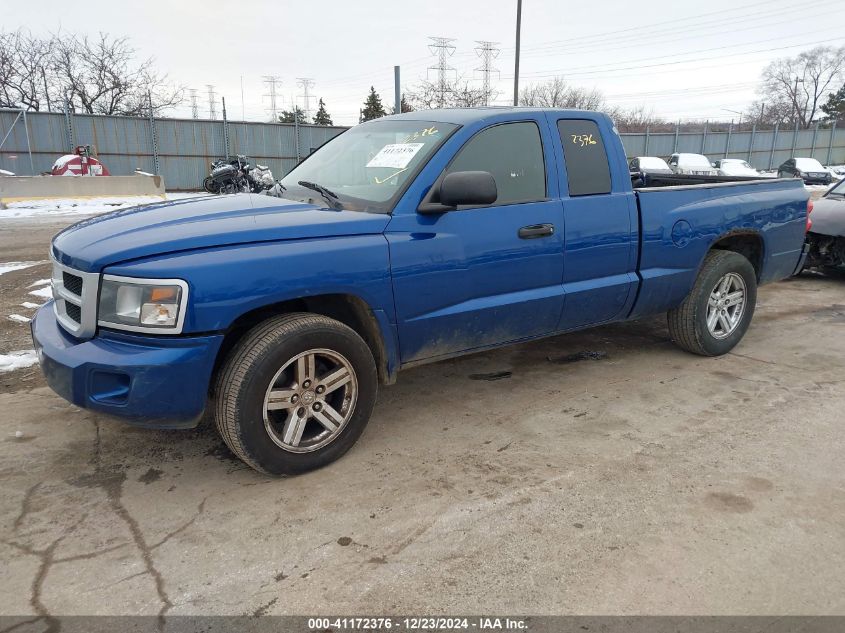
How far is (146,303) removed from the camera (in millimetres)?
2742

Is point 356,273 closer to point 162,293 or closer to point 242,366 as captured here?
point 242,366

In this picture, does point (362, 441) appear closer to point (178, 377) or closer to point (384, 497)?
point (384, 497)

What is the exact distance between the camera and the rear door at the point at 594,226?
4.02 meters

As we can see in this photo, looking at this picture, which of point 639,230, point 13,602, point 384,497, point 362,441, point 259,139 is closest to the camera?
point 13,602

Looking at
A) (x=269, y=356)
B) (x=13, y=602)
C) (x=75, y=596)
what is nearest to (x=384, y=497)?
(x=269, y=356)

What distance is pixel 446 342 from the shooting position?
3648mm

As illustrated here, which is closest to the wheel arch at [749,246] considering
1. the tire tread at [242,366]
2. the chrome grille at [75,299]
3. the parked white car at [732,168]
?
the tire tread at [242,366]

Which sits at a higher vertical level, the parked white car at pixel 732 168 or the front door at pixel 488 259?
the parked white car at pixel 732 168

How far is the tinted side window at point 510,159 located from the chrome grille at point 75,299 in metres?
1.98

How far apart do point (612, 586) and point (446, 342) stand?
1627mm

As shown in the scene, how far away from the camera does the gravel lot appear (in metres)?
2.39

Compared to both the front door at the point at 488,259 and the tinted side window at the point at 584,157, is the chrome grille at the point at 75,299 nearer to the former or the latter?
the front door at the point at 488,259

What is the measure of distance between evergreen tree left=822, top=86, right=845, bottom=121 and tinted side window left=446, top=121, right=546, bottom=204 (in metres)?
78.4

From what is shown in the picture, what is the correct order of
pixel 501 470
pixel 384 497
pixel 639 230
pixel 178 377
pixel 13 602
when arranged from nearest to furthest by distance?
pixel 13 602 < pixel 178 377 < pixel 384 497 < pixel 501 470 < pixel 639 230
